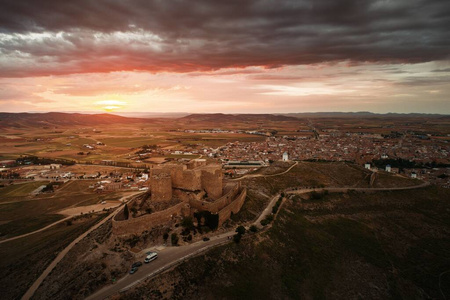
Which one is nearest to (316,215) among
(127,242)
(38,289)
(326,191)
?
(326,191)

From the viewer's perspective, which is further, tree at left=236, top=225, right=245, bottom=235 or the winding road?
tree at left=236, top=225, right=245, bottom=235

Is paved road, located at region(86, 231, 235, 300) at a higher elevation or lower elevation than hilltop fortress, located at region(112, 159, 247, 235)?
lower

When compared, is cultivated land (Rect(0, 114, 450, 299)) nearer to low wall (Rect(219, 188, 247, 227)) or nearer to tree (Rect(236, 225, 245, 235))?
tree (Rect(236, 225, 245, 235))

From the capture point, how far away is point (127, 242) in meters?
27.9

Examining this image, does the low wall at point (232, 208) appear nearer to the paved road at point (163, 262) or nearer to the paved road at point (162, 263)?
the paved road at point (163, 262)

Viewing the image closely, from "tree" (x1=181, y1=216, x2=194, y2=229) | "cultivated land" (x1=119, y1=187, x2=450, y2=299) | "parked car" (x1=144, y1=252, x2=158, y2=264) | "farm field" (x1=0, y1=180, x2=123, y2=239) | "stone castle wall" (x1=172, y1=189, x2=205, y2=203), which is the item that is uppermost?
"stone castle wall" (x1=172, y1=189, x2=205, y2=203)

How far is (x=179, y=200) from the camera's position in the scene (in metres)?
34.2

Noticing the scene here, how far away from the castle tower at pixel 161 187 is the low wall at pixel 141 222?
3.03 m

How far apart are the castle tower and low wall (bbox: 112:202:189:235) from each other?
303 centimetres

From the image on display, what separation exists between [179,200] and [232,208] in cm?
728

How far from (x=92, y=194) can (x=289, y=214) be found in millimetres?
56918

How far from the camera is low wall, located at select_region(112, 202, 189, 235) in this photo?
2866cm

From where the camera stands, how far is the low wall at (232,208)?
110 ft

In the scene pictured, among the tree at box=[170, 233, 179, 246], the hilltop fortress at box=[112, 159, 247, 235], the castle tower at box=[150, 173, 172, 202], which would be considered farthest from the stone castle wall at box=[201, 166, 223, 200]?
the tree at box=[170, 233, 179, 246]
